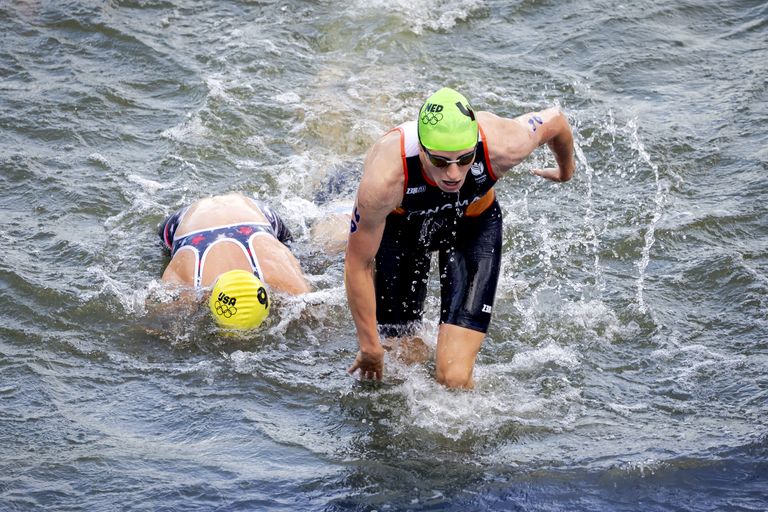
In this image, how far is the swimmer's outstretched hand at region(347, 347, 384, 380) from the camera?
20.7 ft

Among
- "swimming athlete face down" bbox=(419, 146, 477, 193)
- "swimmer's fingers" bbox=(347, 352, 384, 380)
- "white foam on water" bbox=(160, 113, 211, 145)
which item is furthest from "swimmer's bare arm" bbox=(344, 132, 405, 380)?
"white foam on water" bbox=(160, 113, 211, 145)

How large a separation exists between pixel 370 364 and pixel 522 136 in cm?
169

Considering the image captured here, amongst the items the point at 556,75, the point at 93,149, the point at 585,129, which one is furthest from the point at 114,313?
the point at 556,75

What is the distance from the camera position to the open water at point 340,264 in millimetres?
6223

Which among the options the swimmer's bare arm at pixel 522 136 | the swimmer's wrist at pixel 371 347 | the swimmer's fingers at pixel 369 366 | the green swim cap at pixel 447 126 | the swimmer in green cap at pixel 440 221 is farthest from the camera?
the swimmer's fingers at pixel 369 366

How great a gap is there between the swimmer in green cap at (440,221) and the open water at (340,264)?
435 millimetres

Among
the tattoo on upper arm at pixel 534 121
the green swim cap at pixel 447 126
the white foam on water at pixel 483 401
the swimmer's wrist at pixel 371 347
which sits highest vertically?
the green swim cap at pixel 447 126

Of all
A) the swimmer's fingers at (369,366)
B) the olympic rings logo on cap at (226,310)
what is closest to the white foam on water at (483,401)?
the swimmer's fingers at (369,366)

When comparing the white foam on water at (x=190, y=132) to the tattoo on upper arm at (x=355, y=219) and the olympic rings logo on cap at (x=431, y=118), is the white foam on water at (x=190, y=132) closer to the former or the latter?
the tattoo on upper arm at (x=355, y=219)

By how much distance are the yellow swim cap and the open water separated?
231 mm

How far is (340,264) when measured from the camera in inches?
353

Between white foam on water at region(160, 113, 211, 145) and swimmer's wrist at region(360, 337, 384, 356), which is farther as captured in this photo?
white foam on water at region(160, 113, 211, 145)

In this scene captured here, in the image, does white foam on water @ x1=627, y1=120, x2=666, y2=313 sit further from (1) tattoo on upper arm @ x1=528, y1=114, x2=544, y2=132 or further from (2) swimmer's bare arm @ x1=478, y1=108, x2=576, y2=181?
(1) tattoo on upper arm @ x1=528, y1=114, x2=544, y2=132

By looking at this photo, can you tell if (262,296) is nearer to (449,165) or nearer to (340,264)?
(340,264)
